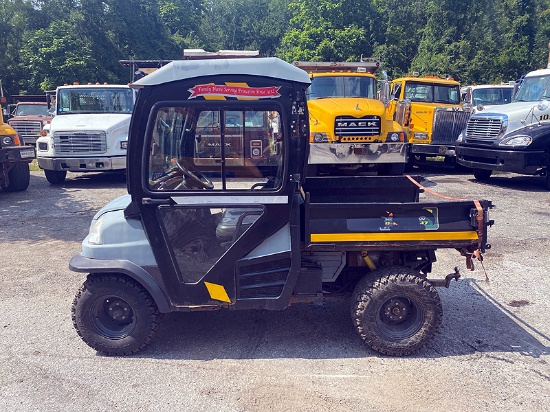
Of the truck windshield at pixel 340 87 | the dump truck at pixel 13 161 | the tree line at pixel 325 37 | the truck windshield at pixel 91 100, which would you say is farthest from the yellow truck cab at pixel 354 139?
the tree line at pixel 325 37

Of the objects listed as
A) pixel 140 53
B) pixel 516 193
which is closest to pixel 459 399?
pixel 516 193

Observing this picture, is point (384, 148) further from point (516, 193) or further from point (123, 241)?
point (123, 241)

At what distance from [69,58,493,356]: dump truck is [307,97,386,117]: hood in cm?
638

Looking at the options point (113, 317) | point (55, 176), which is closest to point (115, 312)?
point (113, 317)

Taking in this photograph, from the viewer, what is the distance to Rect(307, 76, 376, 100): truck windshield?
11164 millimetres

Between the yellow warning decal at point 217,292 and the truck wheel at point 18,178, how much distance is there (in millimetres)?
8631

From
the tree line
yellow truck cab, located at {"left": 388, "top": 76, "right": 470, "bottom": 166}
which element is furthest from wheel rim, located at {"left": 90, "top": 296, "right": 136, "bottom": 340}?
the tree line

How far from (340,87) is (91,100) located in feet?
19.9

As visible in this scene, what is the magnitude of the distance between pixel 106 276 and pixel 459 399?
2759mm

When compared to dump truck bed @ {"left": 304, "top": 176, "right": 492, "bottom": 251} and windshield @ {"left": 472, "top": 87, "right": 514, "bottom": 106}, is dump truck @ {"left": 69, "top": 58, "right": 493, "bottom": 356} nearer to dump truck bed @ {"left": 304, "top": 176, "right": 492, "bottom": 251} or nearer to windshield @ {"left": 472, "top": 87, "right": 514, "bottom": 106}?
dump truck bed @ {"left": 304, "top": 176, "right": 492, "bottom": 251}

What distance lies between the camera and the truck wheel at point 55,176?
39.5 feet

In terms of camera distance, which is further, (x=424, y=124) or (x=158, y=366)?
(x=424, y=124)

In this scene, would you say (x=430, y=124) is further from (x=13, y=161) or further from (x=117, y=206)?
(x=117, y=206)

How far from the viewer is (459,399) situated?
3.50 m
